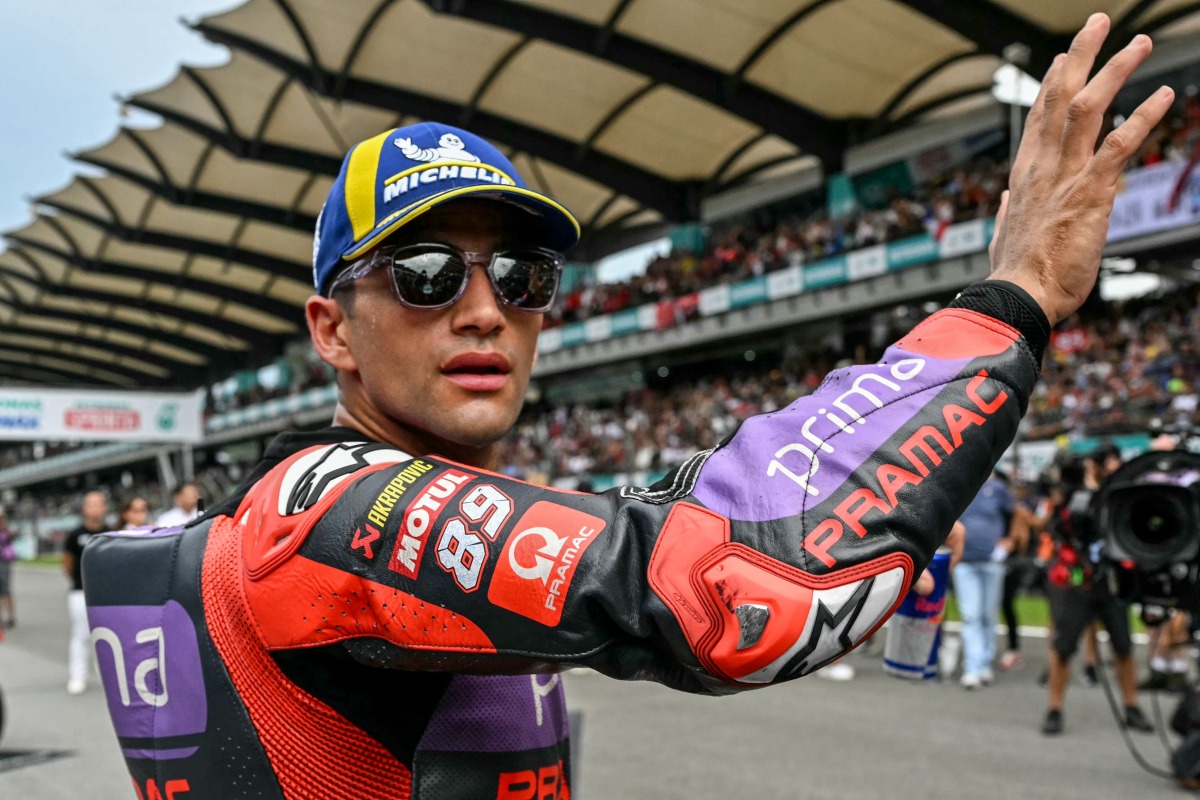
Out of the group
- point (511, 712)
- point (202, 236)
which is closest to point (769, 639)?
point (511, 712)

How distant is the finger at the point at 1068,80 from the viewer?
110cm

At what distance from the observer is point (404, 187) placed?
4.18 feet

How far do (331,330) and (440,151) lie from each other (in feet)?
1.00

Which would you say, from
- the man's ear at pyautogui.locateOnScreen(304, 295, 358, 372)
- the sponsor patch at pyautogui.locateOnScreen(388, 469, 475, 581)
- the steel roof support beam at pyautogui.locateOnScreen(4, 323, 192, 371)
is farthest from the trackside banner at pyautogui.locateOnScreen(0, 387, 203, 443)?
the steel roof support beam at pyautogui.locateOnScreen(4, 323, 192, 371)

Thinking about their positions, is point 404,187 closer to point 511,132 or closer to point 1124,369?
point 1124,369

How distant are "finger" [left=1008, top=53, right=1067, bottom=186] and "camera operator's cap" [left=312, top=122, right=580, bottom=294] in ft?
1.74

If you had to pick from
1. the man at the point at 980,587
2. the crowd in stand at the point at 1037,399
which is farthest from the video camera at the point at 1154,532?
the man at the point at 980,587

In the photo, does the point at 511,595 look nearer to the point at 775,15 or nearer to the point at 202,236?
the point at 775,15

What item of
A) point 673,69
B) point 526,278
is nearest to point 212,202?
point 673,69

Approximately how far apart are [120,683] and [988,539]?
284 inches

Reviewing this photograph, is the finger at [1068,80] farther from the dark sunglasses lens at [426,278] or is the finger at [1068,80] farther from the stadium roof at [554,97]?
the stadium roof at [554,97]

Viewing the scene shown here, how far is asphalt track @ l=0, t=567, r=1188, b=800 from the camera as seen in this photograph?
5141 mm

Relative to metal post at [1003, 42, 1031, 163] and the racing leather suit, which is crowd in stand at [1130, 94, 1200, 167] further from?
the racing leather suit

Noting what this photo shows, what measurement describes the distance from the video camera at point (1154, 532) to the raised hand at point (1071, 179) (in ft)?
7.01
